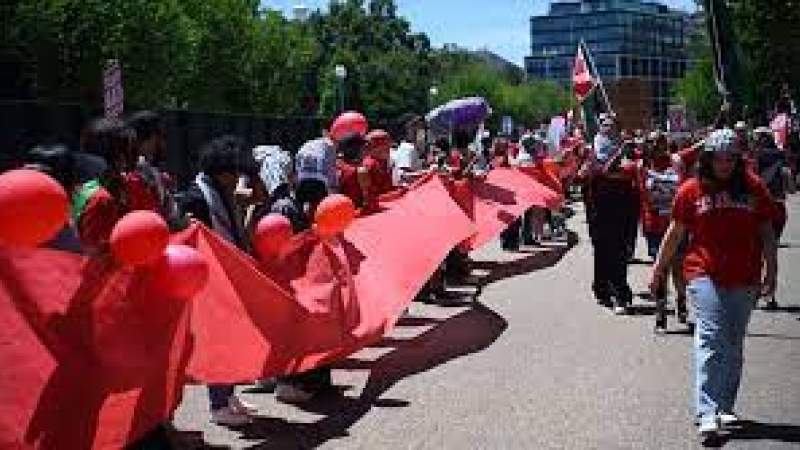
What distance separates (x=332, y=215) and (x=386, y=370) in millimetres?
1592

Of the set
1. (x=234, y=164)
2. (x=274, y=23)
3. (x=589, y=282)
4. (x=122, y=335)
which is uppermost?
(x=274, y=23)

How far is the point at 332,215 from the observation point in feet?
31.3

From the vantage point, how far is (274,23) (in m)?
66.9

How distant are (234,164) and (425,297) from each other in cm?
651

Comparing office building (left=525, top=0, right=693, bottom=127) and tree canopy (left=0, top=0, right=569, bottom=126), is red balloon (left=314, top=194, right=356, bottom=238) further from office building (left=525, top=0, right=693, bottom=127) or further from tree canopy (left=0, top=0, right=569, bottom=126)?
office building (left=525, top=0, right=693, bottom=127)

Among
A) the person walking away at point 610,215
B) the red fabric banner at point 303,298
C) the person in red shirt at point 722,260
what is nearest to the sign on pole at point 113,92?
the red fabric banner at point 303,298

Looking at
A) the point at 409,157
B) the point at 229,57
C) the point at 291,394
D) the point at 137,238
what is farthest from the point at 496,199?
the point at 229,57

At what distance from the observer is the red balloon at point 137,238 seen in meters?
6.18

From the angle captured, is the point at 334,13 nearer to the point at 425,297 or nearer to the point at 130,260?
the point at 425,297

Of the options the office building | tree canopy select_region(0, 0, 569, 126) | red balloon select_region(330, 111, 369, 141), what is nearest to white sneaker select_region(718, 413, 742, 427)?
red balloon select_region(330, 111, 369, 141)

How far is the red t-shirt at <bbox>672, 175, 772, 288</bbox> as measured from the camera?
794 centimetres

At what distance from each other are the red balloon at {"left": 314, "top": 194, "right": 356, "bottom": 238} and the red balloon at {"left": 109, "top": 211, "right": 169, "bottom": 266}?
10.7 feet

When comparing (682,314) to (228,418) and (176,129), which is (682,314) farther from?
(176,129)

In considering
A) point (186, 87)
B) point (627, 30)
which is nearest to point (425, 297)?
point (186, 87)
